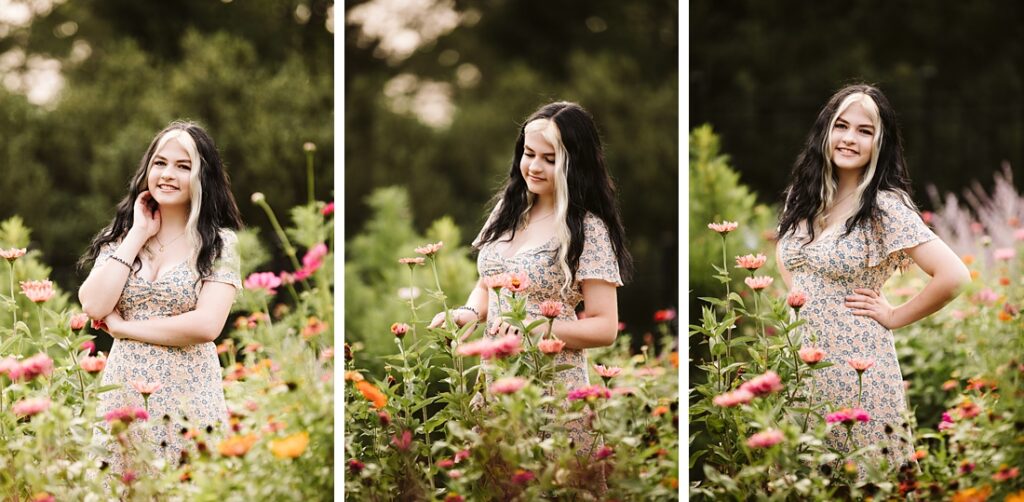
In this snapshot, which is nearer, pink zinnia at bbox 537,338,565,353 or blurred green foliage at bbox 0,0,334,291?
pink zinnia at bbox 537,338,565,353

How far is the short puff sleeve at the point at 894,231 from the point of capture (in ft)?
7.36

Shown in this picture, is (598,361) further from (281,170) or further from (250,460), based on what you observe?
(281,170)

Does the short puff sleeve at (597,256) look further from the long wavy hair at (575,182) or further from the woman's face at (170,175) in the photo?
the woman's face at (170,175)

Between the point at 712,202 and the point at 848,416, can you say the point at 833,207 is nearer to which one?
the point at 848,416

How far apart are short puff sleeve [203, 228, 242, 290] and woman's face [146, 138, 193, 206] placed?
0.48 ft

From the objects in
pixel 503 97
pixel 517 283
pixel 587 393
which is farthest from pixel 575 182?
pixel 503 97

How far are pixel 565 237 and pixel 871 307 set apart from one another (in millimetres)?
836

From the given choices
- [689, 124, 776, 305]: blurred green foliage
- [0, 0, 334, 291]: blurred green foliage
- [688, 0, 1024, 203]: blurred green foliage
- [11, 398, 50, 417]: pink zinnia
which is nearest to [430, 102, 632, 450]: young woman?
[689, 124, 776, 305]: blurred green foliage

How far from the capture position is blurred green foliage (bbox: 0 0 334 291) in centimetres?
374

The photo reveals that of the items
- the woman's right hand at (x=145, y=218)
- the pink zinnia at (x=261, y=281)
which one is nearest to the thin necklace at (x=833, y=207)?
the pink zinnia at (x=261, y=281)

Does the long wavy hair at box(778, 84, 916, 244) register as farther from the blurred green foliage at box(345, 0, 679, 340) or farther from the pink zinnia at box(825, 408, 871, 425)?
the blurred green foliage at box(345, 0, 679, 340)

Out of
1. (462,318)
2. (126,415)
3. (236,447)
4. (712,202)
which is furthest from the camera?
(712,202)

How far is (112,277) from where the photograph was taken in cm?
228

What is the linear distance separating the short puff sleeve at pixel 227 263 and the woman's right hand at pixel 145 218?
0.58 ft
